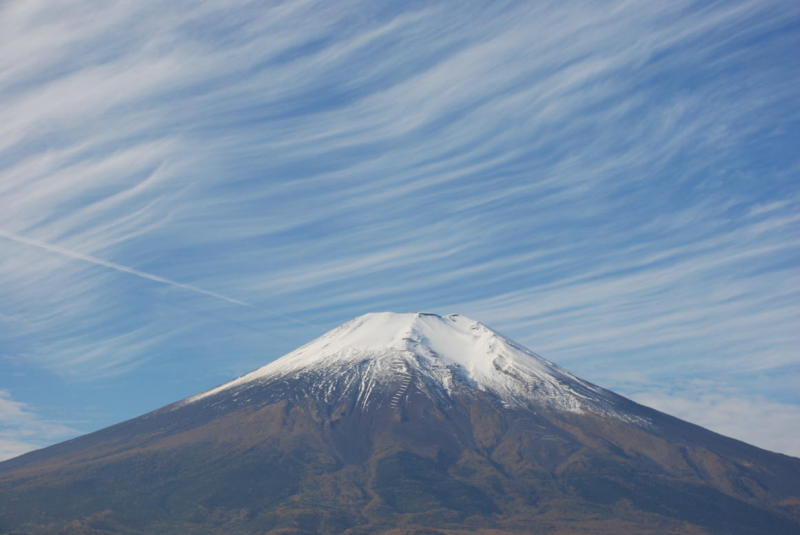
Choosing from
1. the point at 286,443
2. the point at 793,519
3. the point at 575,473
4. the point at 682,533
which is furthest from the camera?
the point at 286,443

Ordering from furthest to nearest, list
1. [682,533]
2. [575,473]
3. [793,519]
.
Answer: [575,473], [793,519], [682,533]

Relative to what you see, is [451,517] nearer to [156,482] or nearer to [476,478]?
[476,478]

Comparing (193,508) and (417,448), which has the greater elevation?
(417,448)

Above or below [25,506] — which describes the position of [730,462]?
above

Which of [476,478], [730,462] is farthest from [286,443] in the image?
[730,462]

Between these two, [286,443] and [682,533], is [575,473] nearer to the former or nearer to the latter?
[682,533]

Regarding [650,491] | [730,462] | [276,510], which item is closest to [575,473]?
[650,491]

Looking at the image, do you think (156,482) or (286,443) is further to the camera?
(286,443)

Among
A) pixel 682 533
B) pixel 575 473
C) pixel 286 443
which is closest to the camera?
pixel 682 533

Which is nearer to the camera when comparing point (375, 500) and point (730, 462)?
point (375, 500)
